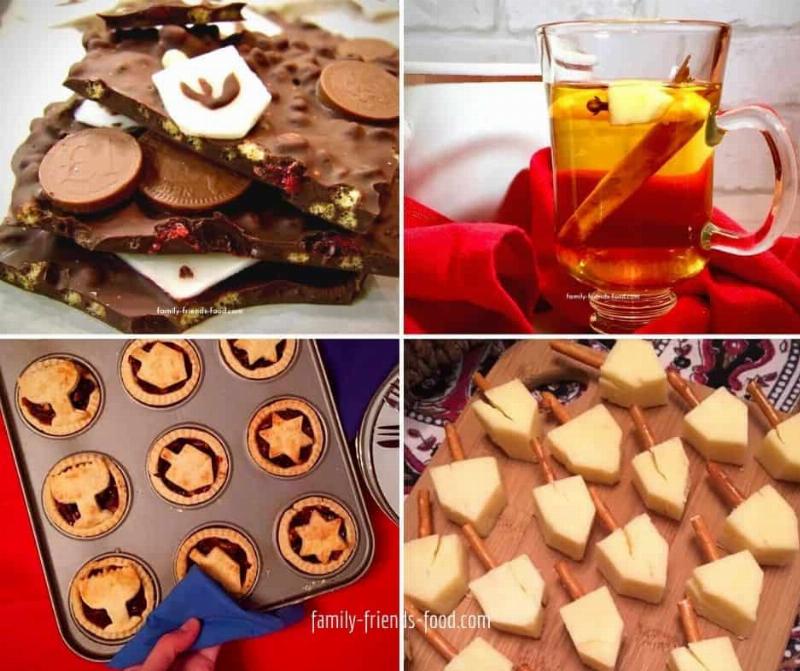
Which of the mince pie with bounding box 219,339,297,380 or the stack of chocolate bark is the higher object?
the stack of chocolate bark

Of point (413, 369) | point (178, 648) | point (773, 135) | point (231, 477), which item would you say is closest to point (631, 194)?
point (773, 135)

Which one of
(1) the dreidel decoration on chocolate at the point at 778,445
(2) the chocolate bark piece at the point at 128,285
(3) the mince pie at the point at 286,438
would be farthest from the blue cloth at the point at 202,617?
(1) the dreidel decoration on chocolate at the point at 778,445

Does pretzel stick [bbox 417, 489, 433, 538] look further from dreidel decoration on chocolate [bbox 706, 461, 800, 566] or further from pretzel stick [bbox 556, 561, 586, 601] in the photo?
dreidel decoration on chocolate [bbox 706, 461, 800, 566]

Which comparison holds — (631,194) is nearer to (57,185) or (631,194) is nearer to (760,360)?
(760,360)

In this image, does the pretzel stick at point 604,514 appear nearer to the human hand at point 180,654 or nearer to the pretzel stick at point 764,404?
the pretzel stick at point 764,404

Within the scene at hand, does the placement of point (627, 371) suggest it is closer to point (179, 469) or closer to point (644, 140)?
point (644, 140)

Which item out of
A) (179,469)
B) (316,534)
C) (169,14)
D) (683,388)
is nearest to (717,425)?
(683,388)

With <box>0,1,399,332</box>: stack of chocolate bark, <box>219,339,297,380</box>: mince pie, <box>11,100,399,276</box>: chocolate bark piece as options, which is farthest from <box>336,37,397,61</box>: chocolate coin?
<box>219,339,297,380</box>: mince pie
